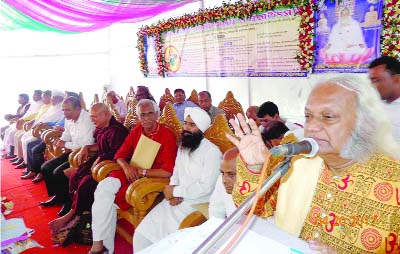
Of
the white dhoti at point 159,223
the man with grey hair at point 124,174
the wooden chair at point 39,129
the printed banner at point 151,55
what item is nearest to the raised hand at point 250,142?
the white dhoti at point 159,223

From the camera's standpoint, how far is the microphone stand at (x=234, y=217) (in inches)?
29.6

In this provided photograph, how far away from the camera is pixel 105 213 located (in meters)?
3.08

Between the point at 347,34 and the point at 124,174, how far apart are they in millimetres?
2891

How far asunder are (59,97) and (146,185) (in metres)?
4.06

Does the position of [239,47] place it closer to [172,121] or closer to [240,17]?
[240,17]

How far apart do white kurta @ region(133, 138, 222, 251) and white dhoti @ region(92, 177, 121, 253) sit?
0.46m

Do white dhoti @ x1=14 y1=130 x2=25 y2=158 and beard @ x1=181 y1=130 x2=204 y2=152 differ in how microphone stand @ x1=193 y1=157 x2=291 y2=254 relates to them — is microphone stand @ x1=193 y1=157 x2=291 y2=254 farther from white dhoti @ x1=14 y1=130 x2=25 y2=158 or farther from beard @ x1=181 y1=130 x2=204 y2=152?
white dhoti @ x1=14 y1=130 x2=25 y2=158

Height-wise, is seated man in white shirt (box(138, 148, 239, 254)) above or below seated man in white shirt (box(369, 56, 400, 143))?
below

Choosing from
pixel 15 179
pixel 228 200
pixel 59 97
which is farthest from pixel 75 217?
pixel 59 97

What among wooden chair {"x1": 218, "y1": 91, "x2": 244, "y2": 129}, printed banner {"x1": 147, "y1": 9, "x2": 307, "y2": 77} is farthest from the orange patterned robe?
wooden chair {"x1": 218, "y1": 91, "x2": 244, "y2": 129}

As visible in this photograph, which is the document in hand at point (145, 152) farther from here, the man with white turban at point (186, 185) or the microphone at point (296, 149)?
the microphone at point (296, 149)

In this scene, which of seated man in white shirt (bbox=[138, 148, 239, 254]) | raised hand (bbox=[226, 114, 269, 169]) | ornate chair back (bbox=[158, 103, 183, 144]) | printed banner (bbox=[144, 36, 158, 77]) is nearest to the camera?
seated man in white shirt (bbox=[138, 148, 239, 254])

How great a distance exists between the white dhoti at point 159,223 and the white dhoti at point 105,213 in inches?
17.3

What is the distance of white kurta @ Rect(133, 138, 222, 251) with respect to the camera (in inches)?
108
